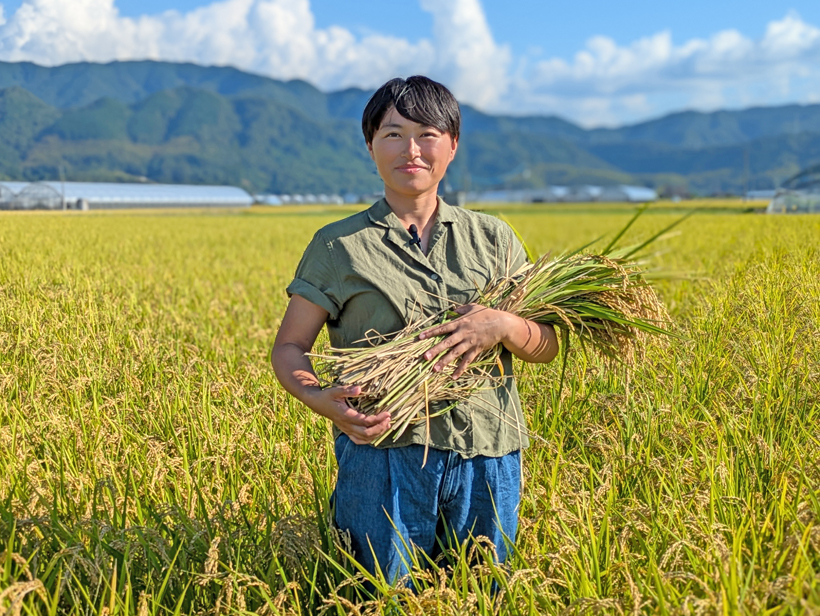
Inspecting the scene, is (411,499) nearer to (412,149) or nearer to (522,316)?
(522,316)

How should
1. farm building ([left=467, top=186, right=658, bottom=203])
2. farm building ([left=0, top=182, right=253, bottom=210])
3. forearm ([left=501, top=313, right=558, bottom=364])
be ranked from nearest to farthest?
forearm ([left=501, top=313, right=558, bottom=364])
farm building ([left=0, top=182, right=253, bottom=210])
farm building ([left=467, top=186, right=658, bottom=203])

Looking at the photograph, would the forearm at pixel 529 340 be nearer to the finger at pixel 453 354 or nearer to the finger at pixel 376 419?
the finger at pixel 453 354

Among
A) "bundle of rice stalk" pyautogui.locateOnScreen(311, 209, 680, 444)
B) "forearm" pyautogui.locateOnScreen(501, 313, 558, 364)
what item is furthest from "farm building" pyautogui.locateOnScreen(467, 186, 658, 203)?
"forearm" pyautogui.locateOnScreen(501, 313, 558, 364)

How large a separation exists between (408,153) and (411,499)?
35.5 inches

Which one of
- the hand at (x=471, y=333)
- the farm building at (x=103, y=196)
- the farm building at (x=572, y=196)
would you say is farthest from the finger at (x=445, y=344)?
the farm building at (x=572, y=196)

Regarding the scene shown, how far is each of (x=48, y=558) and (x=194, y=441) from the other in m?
0.91

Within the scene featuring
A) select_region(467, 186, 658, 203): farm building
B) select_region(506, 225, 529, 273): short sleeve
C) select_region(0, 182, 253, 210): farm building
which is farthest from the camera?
select_region(467, 186, 658, 203): farm building

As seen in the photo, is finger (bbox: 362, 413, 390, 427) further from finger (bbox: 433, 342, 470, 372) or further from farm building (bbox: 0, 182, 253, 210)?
farm building (bbox: 0, 182, 253, 210)

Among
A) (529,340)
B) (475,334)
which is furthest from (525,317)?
(475,334)

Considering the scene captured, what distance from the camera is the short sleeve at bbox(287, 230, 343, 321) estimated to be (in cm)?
193

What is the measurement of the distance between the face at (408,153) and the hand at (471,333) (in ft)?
1.19

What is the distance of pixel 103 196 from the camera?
25.6m

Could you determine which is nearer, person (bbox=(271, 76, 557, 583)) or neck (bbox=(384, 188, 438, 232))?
person (bbox=(271, 76, 557, 583))

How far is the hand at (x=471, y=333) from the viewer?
187 centimetres
